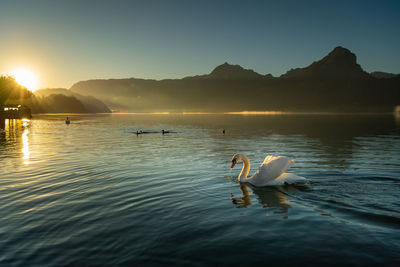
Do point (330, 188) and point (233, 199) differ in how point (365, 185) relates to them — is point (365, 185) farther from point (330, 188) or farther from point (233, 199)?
point (233, 199)

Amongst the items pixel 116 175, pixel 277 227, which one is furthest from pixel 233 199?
pixel 116 175

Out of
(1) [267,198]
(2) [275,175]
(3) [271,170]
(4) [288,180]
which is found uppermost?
(3) [271,170]

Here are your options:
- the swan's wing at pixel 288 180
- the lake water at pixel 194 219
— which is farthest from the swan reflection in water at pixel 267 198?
the swan's wing at pixel 288 180

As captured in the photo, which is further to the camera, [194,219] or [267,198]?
[267,198]

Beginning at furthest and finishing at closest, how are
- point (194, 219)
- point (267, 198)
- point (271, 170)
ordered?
point (271, 170) < point (267, 198) < point (194, 219)

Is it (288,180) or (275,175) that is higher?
(275,175)

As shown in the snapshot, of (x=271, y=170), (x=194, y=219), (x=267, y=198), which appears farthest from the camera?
(x=271, y=170)

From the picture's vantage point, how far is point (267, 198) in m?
12.0

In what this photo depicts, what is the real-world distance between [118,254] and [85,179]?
952 centimetres

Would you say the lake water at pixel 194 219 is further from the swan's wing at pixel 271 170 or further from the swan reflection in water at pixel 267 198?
the swan's wing at pixel 271 170

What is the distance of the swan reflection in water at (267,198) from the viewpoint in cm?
1094

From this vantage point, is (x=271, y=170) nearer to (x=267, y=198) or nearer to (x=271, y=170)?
(x=271, y=170)

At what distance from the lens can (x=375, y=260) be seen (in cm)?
683

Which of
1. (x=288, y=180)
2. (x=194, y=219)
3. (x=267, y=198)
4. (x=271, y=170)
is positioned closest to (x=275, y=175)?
(x=271, y=170)
